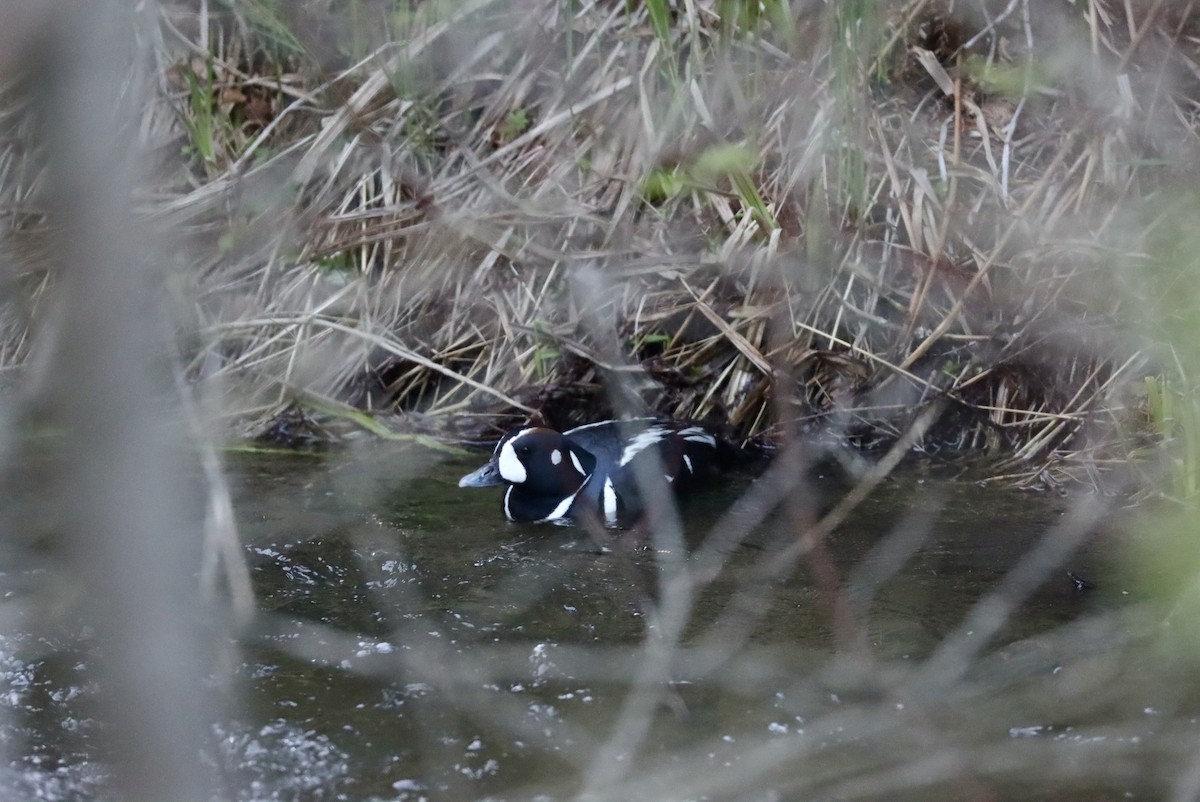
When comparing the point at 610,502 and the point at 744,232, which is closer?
the point at 610,502

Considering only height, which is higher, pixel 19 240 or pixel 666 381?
pixel 19 240

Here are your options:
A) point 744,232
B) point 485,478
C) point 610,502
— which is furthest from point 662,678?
point 744,232

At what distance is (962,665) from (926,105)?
2.82 metres

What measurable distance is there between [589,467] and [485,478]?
0.36 meters

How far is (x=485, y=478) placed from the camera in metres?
4.05

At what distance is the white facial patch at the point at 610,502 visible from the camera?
3.96 meters

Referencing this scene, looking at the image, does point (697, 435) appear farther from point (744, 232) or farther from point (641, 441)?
point (744, 232)

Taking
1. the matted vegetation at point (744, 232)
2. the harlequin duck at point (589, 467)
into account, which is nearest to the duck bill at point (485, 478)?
the harlequin duck at point (589, 467)

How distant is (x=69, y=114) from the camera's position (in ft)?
1.92

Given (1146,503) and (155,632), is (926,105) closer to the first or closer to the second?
(1146,503)

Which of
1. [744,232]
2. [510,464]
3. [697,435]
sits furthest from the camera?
[744,232]

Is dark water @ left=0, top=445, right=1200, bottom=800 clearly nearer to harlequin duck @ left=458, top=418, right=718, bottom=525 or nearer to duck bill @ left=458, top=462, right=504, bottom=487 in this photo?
harlequin duck @ left=458, top=418, right=718, bottom=525

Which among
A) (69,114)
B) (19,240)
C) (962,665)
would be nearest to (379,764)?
(962,665)

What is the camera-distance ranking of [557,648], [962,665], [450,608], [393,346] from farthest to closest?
[393,346] → [450,608] → [557,648] → [962,665]
